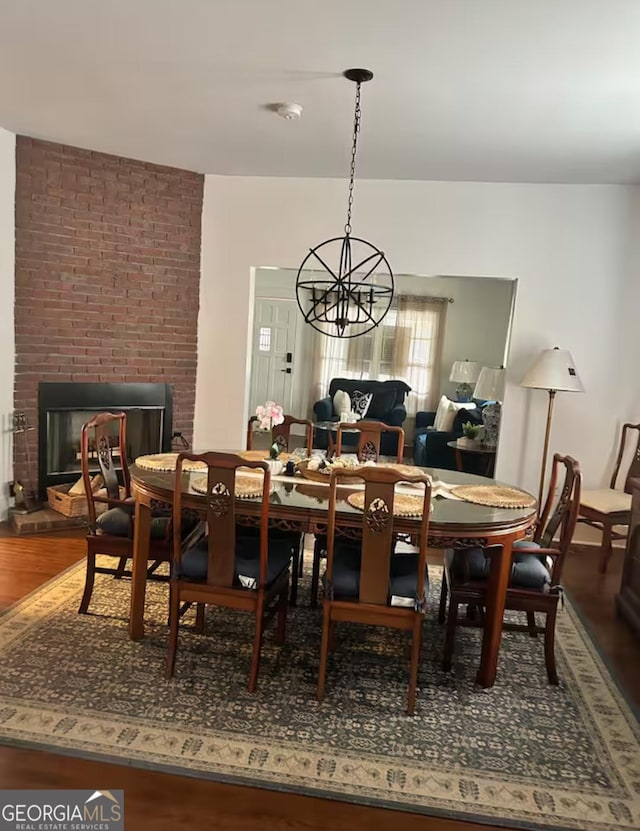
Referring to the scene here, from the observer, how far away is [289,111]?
338 centimetres

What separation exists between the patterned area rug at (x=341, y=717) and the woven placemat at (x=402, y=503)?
2.45ft

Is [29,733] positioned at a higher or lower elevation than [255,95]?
lower

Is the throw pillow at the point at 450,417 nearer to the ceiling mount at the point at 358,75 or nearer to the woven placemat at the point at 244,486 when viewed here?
the woven placemat at the point at 244,486

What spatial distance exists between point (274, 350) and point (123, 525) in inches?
226

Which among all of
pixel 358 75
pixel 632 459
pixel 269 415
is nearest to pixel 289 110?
pixel 358 75

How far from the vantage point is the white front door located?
852 cm

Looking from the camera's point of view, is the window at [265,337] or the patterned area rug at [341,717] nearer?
the patterned area rug at [341,717]

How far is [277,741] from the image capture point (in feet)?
7.23

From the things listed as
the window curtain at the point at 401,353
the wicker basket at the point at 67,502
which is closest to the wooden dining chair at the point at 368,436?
the wicker basket at the point at 67,502

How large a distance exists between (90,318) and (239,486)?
2581 mm

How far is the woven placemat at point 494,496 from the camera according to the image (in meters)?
2.77

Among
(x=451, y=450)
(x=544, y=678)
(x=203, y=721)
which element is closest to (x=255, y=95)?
(x=203, y=721)

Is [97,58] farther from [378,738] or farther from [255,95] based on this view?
[378,738]

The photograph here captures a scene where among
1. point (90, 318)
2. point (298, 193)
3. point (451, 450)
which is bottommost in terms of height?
point (451, 450)
